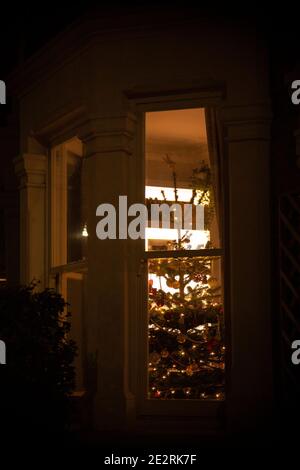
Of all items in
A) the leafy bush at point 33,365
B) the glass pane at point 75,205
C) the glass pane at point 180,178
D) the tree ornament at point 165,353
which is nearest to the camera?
the leafy bush at point 33,365

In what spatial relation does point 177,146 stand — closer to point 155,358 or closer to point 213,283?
point 213,283

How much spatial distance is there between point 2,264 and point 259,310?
395cm

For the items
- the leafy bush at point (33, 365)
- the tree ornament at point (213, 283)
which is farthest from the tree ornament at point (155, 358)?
the leafy bush at point (33, 365)

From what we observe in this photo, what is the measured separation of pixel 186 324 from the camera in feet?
27.4

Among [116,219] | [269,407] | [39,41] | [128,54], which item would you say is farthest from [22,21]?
[269,407]

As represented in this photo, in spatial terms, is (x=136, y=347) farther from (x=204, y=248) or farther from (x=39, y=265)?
(x=39, y=265)

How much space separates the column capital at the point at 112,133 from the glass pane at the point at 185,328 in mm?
992

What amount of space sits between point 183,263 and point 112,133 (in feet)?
4.01

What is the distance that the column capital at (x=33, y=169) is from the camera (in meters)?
9.72

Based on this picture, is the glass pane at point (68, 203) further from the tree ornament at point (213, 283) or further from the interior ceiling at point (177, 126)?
the tree ornament at point (213, 283)

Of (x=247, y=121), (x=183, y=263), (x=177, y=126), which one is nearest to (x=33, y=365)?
(x=183, y=263)

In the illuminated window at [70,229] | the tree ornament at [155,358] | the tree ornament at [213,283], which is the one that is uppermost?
the illuminated window at [70,229]

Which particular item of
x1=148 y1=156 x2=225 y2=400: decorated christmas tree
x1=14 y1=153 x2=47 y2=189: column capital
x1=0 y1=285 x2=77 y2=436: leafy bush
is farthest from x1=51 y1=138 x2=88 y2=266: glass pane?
x1=0 y1=285 x2=77 y2=436: leafy bush

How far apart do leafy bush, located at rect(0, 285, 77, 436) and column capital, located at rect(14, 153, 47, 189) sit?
2182mm
